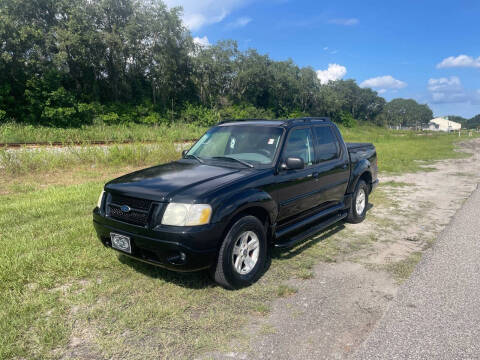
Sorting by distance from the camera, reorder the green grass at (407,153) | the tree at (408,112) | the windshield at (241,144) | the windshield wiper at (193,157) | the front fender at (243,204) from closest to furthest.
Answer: the front fender at (243,204), the windshield at (241,144), the windshield wiper at (193,157), the green grass at (407,153), the tree at (408,112)

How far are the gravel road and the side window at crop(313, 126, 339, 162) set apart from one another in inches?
75.2

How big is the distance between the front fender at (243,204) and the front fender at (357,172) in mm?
2289

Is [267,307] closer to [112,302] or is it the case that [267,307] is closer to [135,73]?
[112,302]

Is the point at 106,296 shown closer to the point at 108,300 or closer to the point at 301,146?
the point at 108,300

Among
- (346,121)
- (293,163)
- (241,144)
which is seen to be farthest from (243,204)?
(346,121)

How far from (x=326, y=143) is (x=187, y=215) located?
9.58 feet

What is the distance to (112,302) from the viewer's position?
329cm

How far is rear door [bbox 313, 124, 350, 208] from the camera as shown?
16.1 ft

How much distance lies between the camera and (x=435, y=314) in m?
3.12

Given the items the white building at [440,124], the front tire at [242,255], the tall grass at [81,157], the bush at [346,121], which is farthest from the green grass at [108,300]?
the white building at [440,124]

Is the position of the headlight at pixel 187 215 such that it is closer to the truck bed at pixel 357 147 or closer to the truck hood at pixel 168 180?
the truck hood at pixel 168 180

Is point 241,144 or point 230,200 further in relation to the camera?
point 241,144

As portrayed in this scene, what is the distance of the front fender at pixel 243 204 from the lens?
3.29 metres

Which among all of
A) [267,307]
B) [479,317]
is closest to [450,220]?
[479,317]
